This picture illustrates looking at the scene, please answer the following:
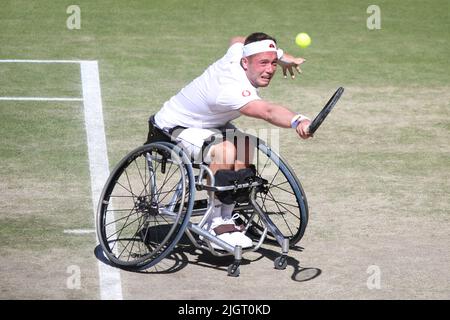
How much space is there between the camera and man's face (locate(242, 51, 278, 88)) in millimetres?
7512

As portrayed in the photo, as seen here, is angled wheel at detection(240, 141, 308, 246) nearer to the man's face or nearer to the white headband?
the man's face

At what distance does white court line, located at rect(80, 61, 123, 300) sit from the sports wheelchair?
178 mm

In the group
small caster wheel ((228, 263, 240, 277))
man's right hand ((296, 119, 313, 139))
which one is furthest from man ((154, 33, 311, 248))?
man's right hand ((296, 119, 313, 139))

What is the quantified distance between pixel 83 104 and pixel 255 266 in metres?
4.63

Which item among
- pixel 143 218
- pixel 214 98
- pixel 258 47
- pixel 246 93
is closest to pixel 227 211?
pixel 143 218

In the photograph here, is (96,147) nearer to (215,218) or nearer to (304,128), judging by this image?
(215,218)

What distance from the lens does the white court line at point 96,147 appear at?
716 cm

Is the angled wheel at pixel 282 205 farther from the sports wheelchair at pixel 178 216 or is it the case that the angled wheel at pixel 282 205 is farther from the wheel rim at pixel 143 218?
the wheel rim at pixel 143 218

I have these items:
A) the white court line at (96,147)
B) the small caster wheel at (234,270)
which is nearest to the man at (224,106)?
the small caster wheel at (234,270)

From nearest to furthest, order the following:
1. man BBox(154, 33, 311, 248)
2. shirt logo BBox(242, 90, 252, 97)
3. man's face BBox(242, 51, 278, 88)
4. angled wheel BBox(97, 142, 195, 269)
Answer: angled wheel BBox(97, 142, 195, 269)
shirt logo BBox(242, 90, 252, 97)
man BBox(154, 33, 311, 248)
man's face BBox(242, 51, 278, 88)

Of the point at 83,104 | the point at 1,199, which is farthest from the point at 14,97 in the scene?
the point at 1,199
